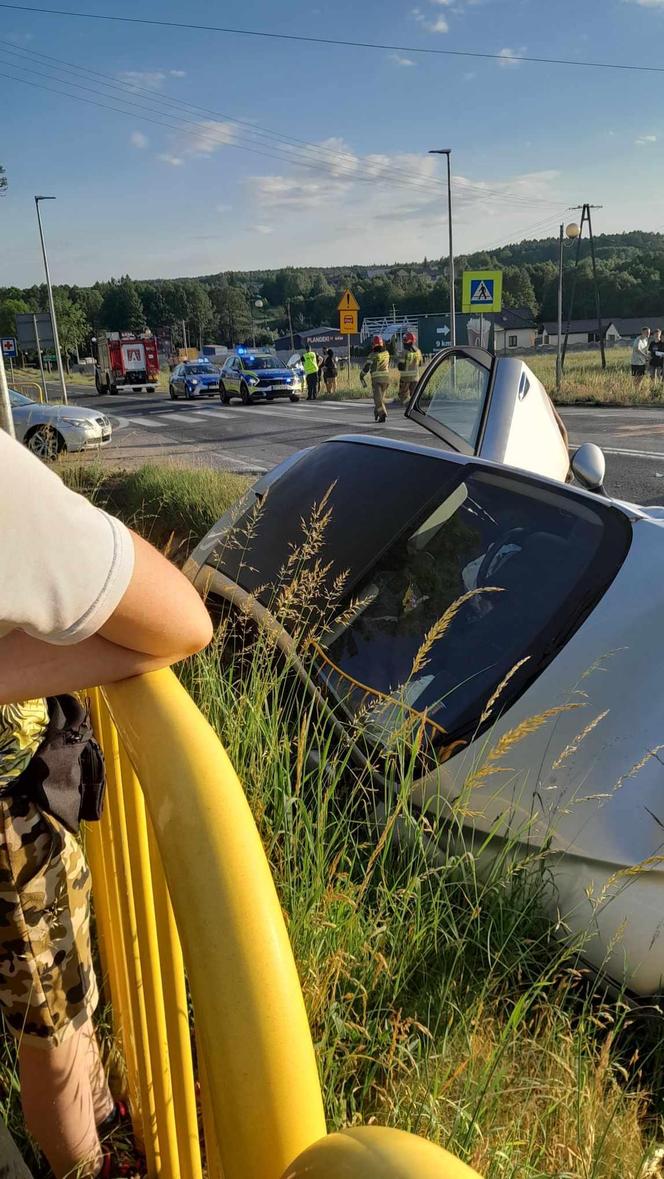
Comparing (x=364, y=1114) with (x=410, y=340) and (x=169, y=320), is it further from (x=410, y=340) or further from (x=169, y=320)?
(x=169, y=320)

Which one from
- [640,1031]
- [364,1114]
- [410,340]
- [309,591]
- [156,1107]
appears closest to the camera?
[156,1107]

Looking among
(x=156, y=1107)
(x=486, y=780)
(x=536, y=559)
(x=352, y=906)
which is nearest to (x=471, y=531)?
(x=536, y=559)

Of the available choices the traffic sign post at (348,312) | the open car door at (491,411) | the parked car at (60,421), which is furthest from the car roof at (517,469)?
the traffic sign post at (348,312)

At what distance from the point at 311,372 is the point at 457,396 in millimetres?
25465

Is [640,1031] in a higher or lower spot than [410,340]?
lower

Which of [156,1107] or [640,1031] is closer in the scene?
[156,1107]

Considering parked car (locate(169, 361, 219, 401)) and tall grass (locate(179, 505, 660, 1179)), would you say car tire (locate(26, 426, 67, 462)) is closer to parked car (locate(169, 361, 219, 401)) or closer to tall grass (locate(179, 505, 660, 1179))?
tall grass (locate(179, 505, 660, 1179))

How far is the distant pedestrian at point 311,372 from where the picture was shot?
28.0m

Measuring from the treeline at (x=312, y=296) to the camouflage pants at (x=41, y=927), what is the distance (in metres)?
100

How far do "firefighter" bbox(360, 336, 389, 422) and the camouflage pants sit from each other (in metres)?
18.6

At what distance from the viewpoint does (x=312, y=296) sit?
148875 millimetres

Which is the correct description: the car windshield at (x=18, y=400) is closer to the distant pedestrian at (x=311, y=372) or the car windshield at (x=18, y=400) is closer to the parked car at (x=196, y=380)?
the distant pedestrian at (x=311, y=372)

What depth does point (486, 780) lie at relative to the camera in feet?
7.11

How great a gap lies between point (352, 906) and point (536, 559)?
1.31 meters
